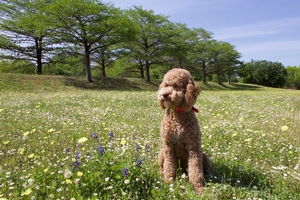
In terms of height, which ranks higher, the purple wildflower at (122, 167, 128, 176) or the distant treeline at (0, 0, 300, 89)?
the distant treeline at (0, 0, 300, 89)

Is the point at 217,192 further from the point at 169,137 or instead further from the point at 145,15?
the point at 145,15

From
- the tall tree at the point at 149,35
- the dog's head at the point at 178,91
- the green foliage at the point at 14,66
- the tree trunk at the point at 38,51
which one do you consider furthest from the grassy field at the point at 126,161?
the green foliage at the point at 14,66

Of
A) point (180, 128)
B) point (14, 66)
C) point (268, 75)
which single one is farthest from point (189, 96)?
point (268, 75)

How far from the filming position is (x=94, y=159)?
2672 millimetres

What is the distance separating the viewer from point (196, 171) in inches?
104

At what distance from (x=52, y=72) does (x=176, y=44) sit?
27277 millimetres

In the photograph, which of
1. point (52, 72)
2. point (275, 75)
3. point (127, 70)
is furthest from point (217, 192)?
point (275, 75)

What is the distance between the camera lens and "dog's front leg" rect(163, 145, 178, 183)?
2.77m

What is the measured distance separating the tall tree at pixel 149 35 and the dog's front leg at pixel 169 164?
28.6 metres

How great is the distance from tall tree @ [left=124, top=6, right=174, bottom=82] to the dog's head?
28.5 m

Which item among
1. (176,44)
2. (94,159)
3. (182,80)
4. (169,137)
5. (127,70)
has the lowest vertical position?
(94,159)

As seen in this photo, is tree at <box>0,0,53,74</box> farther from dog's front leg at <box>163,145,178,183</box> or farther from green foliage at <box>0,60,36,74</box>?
dog's front leg at <box>163,145,178,183</box>

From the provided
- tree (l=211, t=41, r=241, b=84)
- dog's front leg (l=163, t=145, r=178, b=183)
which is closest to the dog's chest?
dog's front leg (l=163, t=145, r=178, b=183)

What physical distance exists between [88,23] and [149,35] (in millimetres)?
9986
